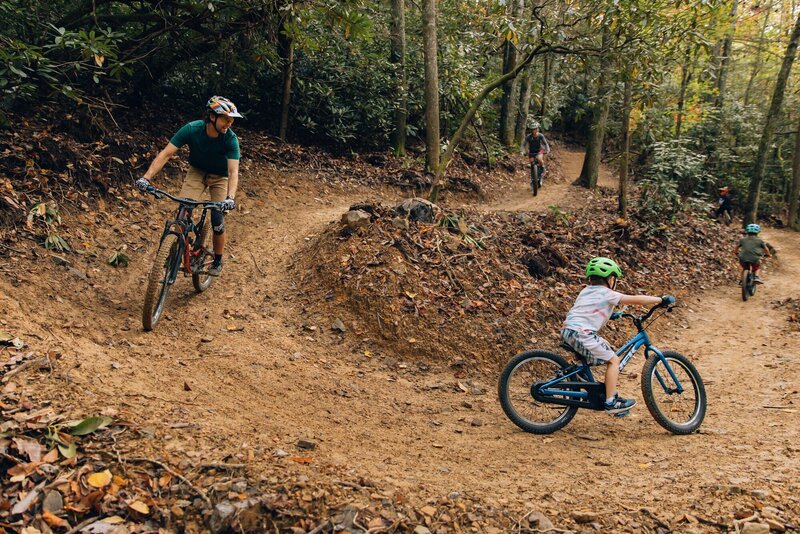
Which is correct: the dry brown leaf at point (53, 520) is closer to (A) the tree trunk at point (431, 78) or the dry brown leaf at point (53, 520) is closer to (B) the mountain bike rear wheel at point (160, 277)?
(B) the mountain bike rear wheel at point (160, 277)

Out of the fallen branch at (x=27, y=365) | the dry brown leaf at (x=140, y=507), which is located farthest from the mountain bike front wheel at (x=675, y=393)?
the fallen branch at (x=27, y=365)

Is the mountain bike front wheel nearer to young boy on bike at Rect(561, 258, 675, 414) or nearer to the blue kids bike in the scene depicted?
the blue kids bike

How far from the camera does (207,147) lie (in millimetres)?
6395

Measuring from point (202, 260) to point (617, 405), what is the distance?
5.34 meters

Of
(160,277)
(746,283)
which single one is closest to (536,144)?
(746,283)

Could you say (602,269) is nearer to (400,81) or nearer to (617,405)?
(617,405)

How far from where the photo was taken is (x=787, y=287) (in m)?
13.0

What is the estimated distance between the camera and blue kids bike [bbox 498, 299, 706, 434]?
5.32 metres

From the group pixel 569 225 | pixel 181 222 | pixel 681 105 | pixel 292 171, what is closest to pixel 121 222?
pixel 181 222

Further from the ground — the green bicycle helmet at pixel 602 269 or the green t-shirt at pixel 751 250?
the green bicycle helmet at pixel 602 269

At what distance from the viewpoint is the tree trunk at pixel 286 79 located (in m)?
13.3

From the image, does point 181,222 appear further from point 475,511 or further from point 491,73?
point 491,73

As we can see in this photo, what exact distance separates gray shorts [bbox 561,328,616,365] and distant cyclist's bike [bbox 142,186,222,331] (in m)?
4.20

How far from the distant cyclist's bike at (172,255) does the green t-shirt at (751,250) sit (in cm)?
1195
